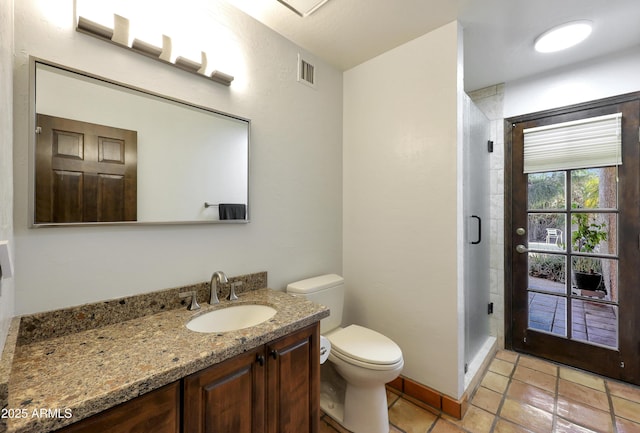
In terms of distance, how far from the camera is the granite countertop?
65 centimetres

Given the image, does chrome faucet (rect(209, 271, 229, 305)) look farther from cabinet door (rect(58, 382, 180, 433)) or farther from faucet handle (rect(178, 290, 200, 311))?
cabinet door (rect(58, 382, 180, 433))

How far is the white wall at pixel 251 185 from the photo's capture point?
1.01 metres

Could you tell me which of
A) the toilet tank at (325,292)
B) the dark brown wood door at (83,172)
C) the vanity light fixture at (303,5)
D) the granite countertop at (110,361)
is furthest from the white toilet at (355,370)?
the vanity light fixture at (303,5)

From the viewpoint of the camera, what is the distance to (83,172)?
1.09 m

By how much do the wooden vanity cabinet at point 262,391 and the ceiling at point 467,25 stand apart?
1794 millimetres

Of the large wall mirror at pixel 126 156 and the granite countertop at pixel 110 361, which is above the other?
the large wall mirror at pixel 126 156

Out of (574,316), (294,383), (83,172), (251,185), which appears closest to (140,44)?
(83,172)

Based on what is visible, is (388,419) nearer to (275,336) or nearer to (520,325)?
(275,336)

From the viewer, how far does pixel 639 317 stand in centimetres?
193

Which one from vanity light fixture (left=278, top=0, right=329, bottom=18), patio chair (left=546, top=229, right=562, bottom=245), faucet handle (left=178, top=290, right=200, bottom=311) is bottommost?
faucet handle (left=178, top=290, right=200, bottom=311)

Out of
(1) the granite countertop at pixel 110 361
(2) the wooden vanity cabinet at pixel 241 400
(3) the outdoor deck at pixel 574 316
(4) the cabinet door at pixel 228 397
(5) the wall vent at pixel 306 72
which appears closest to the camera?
(1) the granite countertop at pixel 110 361

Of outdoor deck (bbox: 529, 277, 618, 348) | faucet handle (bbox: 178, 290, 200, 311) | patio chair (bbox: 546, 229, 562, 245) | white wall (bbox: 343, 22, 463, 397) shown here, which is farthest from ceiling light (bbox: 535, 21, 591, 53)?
faucet handle (bbox: 178, 290, 200, 311)

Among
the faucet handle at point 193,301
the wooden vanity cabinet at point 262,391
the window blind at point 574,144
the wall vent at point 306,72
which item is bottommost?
the wooden vanity cabinet at point 262,391

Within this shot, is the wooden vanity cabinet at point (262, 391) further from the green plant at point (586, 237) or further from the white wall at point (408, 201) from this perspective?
the green plant at point (586, 237)
